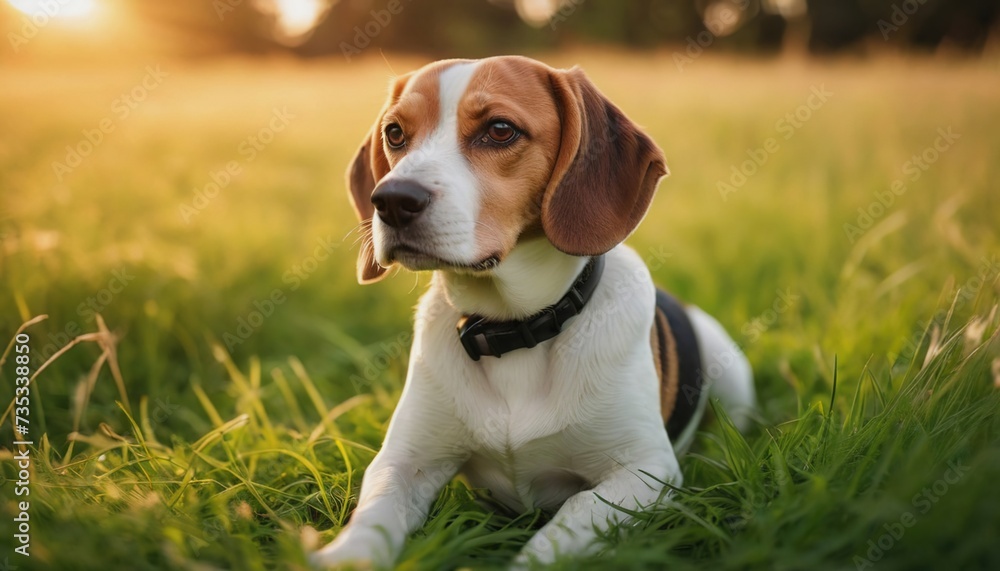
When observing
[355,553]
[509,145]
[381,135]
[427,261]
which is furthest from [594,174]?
[355,553]

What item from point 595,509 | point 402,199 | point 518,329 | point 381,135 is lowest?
point 595,509

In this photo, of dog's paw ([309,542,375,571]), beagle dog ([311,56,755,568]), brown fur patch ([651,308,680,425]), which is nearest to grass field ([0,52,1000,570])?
dog's paw ([309,542,375,571])

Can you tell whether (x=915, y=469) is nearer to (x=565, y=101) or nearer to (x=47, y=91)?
(x=565, y=101)

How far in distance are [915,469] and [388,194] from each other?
1.68 m

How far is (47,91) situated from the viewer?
9992 mm

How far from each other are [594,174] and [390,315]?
3.24 m

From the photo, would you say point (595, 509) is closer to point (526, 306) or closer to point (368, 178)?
point (526, 306)

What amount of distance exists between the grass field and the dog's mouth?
0.82 metres

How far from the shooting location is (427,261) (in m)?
2.42

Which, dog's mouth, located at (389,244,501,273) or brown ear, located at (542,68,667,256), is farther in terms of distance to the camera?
brown ear, located at (542,68,667,256)

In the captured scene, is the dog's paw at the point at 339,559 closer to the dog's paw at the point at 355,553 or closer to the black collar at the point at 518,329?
the dog's paw at the point at 355,553

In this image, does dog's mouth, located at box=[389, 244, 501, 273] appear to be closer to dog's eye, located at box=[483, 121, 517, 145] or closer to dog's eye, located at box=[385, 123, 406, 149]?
dog's eye, located at box=[483, 121, 517, 145]

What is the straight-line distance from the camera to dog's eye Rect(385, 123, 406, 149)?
2788 mm

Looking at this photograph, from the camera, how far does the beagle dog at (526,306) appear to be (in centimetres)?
251
